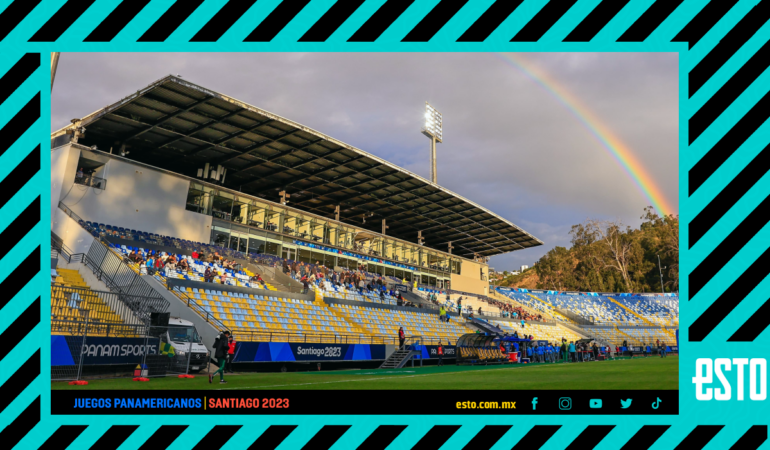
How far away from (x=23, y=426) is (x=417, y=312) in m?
34.4

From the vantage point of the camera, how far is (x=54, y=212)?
30.1 m

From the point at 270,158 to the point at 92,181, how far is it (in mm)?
12196

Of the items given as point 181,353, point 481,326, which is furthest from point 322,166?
point 181,353

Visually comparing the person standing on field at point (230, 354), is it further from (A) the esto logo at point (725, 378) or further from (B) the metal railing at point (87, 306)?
(A) the esto logo at point (725, 378)

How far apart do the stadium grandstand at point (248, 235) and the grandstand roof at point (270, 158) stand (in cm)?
14

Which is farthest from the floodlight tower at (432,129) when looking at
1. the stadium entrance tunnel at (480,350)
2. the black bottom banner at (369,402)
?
the black bottom banner at (369,402)

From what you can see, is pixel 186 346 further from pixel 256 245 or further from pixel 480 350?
pixel 256 245

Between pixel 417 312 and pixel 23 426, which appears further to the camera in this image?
pixel 417 312

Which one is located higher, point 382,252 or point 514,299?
point 382,252

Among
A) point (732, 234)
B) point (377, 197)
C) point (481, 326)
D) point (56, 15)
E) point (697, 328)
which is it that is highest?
point (377, 197)

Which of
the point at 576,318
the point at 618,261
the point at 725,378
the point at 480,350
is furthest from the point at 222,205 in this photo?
the point at 618,261

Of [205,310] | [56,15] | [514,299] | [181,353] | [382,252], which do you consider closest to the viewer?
[56,15]

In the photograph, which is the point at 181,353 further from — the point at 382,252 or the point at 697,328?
Answer: the point at 382,252

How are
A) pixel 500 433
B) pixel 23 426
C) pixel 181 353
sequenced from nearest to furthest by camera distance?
pixel 500 433 → pixel 23 426 → pixel 181 353
